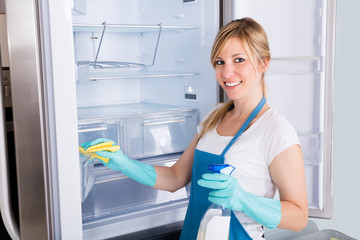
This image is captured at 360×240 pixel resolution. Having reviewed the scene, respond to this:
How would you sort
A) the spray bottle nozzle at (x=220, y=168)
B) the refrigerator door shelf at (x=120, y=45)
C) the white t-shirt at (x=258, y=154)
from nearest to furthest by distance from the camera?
the spray bottle nozzle at (x=220, y=168) → the white t-shirt at (x=258, y=154) → the refrigerator door shelf at (x=120, y=45)

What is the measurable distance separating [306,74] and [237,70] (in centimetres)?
61

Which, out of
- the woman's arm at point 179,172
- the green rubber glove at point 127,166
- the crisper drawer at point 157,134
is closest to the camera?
the green rubber glove at point 127,166

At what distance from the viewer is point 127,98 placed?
2.29m

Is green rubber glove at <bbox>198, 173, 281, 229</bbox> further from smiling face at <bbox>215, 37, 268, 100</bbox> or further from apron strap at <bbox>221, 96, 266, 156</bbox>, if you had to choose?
smiling face at <bbox>215, 37, 268, 100</bbox>

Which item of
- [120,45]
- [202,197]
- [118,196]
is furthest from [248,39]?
[120,45]

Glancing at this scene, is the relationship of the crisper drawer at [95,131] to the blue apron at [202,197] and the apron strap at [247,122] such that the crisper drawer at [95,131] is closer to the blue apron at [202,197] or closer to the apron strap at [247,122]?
the blue apron at [202,197]

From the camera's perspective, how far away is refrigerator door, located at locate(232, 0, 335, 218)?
172cm

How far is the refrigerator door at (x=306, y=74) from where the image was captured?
172cm

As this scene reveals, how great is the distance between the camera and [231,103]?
1.52 meters

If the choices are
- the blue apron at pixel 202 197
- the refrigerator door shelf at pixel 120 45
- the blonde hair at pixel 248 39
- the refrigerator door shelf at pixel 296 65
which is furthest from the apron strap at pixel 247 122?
the refrigerator door shelf at pixel 120 45

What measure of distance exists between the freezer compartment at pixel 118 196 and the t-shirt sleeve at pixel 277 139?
2.31 feet

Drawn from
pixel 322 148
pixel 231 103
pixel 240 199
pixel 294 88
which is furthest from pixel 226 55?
pixel 322 148

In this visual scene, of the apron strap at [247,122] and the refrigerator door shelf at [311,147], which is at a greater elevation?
the apron strap at [247,122]

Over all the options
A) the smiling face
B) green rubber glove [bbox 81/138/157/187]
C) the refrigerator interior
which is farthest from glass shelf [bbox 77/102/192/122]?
the smiling face
